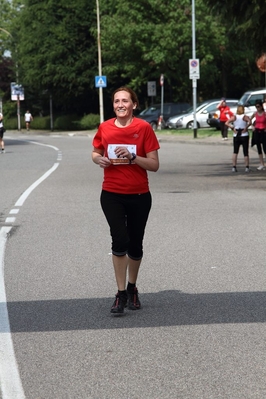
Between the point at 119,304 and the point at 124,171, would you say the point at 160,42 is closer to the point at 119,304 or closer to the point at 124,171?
the point at 124,171

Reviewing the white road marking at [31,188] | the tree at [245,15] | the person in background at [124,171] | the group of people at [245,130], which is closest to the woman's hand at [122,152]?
the person in background at [124,171]

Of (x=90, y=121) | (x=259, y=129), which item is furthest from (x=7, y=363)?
(x=90, y=121)

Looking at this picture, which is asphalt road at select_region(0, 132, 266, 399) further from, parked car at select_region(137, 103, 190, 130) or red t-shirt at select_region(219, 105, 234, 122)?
parked car at select_region(137, 103, 190, 130)

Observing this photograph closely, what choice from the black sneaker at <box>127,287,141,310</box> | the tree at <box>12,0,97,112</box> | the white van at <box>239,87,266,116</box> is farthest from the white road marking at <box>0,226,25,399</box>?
the tree at <box>12,0,97,112</box>

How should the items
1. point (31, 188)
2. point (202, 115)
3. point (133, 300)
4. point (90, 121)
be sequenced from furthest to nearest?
point (90, 121) → point (202, 115) → point (31, 188) → point (133, 300)

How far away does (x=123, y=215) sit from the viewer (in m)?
7.89

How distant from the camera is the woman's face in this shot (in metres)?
7.71

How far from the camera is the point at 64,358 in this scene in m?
6.29

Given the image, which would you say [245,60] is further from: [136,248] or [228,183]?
[136,248]

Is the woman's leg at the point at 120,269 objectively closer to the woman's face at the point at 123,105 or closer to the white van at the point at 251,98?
the woman's face at the point at 123,105

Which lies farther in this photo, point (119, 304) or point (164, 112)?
point (164, 112)

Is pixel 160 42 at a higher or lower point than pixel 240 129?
higher

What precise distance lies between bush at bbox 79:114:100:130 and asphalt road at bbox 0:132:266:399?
53111mm

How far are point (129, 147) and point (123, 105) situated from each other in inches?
12.2
